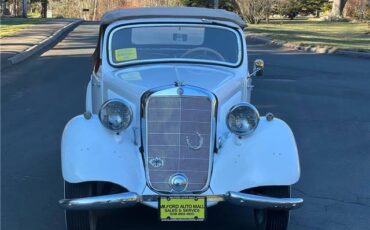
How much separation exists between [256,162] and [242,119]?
1.22 ft

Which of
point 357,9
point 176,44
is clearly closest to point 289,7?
point 357,9

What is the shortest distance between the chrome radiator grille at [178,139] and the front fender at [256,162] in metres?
0.13

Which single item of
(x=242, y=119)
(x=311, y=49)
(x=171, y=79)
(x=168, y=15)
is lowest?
(x=311, y=49)

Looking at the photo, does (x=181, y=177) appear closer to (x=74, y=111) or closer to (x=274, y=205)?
(x=274, y=205)

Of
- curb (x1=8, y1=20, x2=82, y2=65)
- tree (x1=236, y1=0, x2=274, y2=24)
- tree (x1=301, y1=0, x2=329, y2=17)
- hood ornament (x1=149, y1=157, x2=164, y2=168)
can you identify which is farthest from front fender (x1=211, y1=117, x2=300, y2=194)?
tree (x1=301, y1=0, x2=329, y2=17)

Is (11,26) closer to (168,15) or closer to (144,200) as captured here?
(168,15)

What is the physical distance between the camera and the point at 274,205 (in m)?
4.66

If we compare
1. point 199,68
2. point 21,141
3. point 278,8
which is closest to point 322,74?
point 21,141

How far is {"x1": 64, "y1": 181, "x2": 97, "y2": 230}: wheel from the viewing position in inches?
192

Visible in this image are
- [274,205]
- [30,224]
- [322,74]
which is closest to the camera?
[274,205]

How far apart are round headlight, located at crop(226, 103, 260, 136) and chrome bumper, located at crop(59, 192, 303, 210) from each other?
570 millimetres

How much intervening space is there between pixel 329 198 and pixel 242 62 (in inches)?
65.7

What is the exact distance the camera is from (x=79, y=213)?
4938 mm

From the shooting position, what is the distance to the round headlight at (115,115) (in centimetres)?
501
